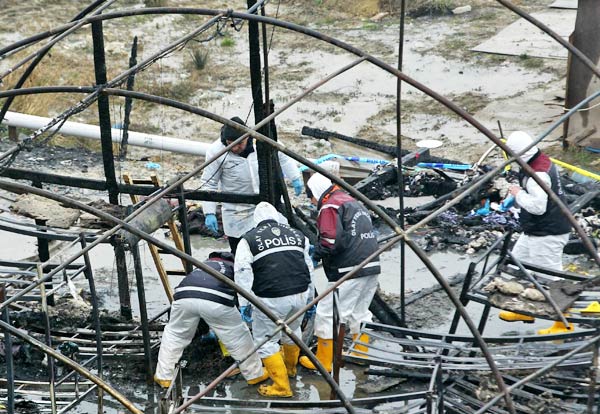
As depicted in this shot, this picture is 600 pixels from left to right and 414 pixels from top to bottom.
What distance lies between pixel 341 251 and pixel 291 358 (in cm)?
104

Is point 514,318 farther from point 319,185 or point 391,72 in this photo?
point 391,72

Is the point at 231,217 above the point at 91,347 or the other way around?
above

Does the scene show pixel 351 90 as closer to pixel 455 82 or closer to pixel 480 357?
pixel 455 82

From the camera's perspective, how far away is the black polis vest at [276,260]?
8.17 metres

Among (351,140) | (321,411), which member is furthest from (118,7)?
(321,411)

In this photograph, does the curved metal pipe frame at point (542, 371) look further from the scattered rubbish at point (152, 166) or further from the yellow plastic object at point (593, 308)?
the scattered rubbish at point (152, 166)

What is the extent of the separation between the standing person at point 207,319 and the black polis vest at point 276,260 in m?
0.29

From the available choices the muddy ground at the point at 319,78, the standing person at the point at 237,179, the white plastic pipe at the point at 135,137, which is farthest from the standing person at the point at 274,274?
the white plastic pipe at the point at 135,137

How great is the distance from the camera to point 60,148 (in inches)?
548

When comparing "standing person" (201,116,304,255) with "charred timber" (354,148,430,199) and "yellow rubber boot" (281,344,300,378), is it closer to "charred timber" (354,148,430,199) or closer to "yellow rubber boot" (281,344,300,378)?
"yellow rubber boot" (281,344,300,378)

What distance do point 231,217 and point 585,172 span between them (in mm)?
4413

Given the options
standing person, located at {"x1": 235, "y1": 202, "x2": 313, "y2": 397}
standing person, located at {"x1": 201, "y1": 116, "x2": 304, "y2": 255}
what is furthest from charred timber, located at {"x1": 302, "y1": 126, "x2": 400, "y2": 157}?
standing person, located at {"x1": 235, "y1": 202, "x2": 313, "y2": 397}

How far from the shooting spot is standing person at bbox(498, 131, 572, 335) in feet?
29.5

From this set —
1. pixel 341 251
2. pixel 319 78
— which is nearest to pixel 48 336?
pixel 341 251
